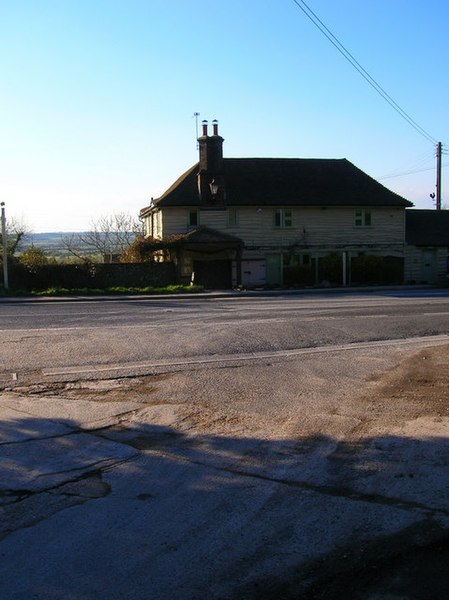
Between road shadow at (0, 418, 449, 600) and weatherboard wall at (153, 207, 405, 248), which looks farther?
weatherboard wall at (153, 207, 405, 248)

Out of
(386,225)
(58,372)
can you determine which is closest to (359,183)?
(386,225)

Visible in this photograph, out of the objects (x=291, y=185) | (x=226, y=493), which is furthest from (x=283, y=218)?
(x=226, y=493)

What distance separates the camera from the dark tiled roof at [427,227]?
42.2 metres

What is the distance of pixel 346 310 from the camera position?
2027 centimetres

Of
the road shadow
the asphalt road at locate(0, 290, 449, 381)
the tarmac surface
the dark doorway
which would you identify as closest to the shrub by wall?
the dark doorway

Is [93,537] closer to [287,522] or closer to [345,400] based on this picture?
[287,522]

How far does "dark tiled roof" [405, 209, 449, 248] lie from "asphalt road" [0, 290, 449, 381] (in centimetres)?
2142

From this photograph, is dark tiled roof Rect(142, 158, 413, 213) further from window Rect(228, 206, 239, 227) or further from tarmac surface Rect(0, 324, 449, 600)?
tarmac surface Rect(0, 324, 449, 600)

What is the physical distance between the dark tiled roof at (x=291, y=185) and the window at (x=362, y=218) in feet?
1.85

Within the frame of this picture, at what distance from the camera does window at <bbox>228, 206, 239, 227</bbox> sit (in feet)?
125

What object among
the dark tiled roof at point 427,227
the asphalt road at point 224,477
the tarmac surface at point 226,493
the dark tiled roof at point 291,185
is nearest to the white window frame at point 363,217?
the dark tiled roof at point 291,185

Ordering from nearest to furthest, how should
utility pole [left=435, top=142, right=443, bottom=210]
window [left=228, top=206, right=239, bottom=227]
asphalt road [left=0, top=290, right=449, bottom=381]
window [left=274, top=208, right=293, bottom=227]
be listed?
asphalt road [left=0, top=290, right=449, bottom=381] < window [left=228, top=206, right=239, bottom=227] < window [left=274, top=208, right=293, bottom=227] < utility pole [left=435, top=142, right=443, bottom=210]

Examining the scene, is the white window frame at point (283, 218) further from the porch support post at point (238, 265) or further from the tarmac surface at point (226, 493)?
→ the tarmac surface at point (226, 493)

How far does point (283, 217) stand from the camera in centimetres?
3922
